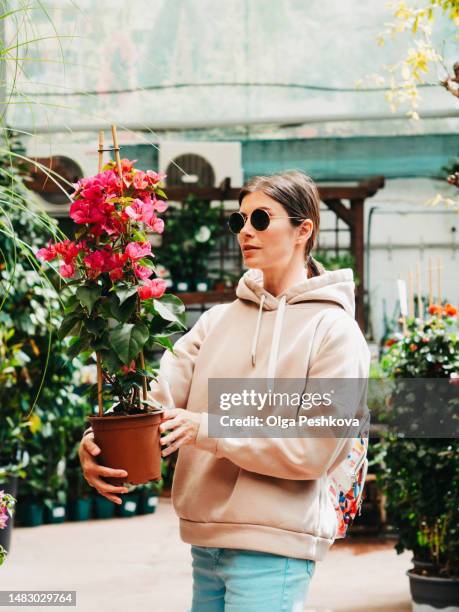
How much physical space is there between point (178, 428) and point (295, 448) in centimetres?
21

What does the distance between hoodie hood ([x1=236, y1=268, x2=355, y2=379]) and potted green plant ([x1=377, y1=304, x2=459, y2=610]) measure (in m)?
1.92

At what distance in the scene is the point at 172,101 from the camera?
27.6ft

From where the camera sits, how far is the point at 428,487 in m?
3.86

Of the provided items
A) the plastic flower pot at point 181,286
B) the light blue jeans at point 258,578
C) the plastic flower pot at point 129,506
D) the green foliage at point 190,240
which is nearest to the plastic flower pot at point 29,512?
the plastic flower pot at point 129,506

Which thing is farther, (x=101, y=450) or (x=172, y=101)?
(x=172, y=101)

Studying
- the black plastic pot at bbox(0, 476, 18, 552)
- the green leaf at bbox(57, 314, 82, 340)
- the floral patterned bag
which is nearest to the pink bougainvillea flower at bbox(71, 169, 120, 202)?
the green leaf at bbox(57, 314, 82, 340)

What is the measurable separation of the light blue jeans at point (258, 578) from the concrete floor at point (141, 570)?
252cm

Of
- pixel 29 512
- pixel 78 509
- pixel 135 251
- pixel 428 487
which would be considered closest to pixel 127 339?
pixel 135 251

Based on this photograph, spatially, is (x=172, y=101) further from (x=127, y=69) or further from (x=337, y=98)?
(x=337, y=98)

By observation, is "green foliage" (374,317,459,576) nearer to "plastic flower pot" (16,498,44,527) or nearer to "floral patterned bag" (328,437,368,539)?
"floral patterned bag" (328,437,368,539)

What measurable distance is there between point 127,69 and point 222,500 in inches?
279

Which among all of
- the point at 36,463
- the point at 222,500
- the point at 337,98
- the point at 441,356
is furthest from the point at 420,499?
the point at 337,98

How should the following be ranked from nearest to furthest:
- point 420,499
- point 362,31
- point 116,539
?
point 420,499
point 116,539
point 362,31

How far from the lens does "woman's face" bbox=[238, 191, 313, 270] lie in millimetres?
1726
